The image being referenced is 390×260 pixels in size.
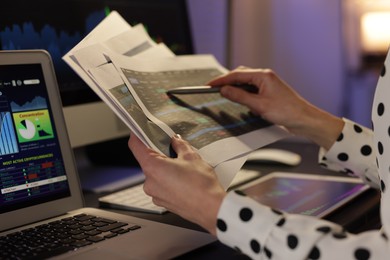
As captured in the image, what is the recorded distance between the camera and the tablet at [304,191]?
836 mm

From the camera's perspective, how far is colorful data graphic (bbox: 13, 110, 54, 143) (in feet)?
2.48

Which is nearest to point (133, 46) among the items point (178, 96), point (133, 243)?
point (178, 96)

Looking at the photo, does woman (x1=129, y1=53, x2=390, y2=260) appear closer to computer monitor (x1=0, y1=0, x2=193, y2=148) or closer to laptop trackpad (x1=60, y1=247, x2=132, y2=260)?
laptop trackpad (x1=60, y1=247, x2=132, y2=260)

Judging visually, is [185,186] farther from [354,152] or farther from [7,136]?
[354,152]

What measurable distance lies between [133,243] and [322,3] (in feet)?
4.15

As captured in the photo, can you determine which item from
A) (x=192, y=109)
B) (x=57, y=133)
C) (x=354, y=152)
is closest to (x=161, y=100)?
(x=192, y=109)

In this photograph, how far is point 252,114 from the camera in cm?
94

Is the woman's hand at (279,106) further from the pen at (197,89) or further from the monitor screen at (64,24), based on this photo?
the monitor screen at (64,24)

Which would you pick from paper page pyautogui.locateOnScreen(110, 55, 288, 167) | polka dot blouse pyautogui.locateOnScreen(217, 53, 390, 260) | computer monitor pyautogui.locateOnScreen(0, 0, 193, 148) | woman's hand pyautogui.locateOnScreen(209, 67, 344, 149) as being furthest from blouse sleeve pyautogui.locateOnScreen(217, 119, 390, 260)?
computer monitor pyautogui.locateOnScreen(0, 0, 193, 148)

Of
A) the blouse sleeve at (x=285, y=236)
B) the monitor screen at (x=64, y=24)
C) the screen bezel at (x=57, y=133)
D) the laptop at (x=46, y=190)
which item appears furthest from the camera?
the monitor screen at (x=64, y=24)

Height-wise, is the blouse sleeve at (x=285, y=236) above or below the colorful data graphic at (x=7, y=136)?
below

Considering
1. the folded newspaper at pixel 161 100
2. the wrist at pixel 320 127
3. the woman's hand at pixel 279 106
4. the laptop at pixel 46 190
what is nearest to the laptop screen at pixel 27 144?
the laptop at pixel 46 190

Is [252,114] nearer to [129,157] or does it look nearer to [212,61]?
[212,61]

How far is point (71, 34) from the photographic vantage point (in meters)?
1.02
